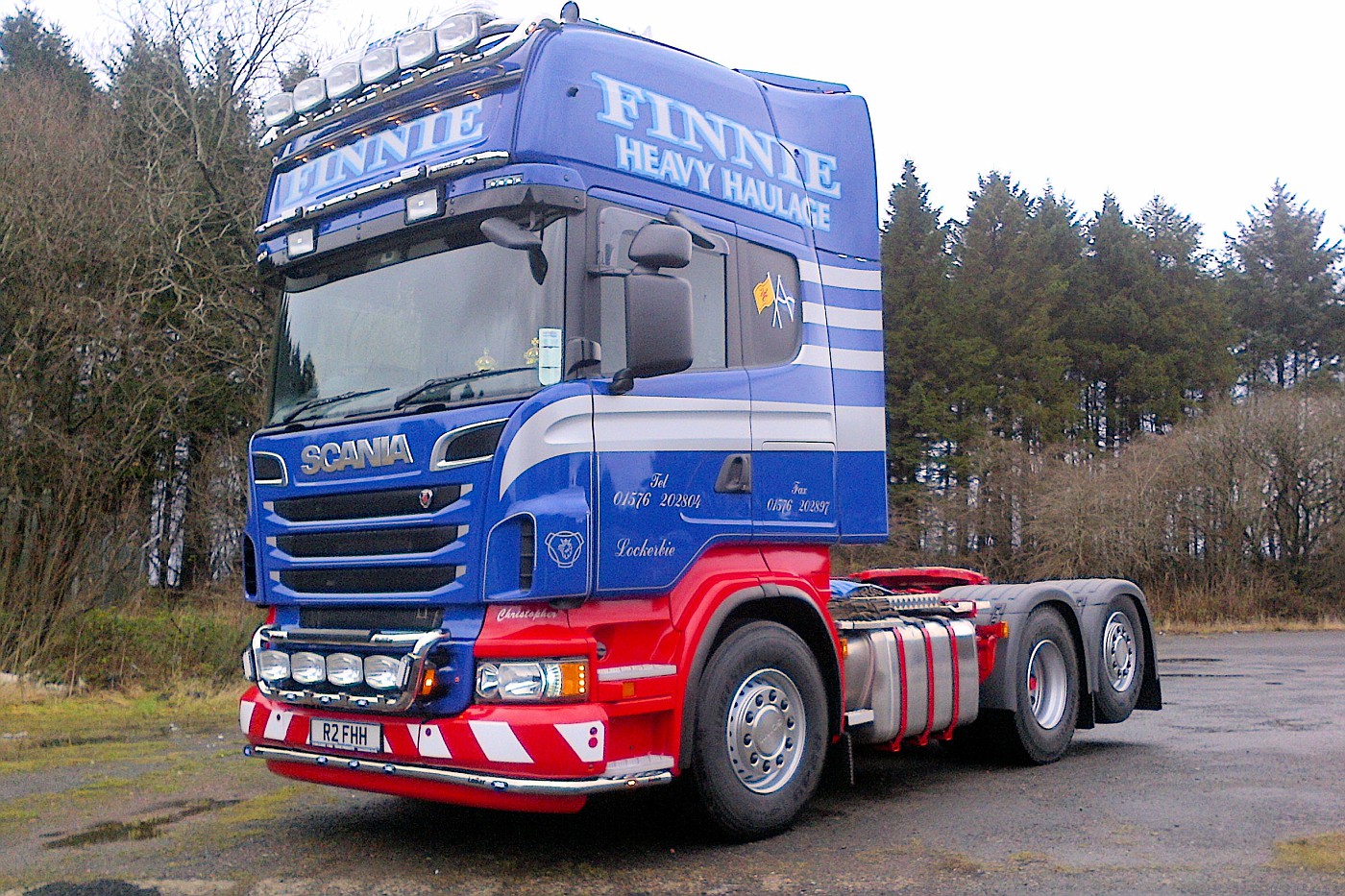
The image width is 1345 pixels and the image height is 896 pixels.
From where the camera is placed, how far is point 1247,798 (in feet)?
21.5

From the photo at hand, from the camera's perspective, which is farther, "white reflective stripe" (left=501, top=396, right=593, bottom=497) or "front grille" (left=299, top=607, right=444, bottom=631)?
"front grille" (left=299, top=607, right=444, bottom=631)

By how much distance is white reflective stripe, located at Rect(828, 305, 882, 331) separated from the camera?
668 cm

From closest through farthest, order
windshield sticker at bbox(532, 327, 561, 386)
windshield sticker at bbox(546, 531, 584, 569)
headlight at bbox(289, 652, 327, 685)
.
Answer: windshield sticker at bbox(546, 531, 584, 569) → windshield sticker at bbox(532, 327, 561, 386) → headlight at bbox(289, 652, 327, 685)

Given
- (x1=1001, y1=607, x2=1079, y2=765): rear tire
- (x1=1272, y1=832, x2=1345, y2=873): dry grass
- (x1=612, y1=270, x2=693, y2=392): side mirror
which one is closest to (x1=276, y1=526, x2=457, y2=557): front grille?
(x1=612, y1=270, x2=693, y2=392): side mirror

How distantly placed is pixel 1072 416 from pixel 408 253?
37273mm

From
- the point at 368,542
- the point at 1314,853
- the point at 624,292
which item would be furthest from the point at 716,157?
the point at 1314,853

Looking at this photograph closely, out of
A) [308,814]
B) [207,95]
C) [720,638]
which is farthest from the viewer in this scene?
[207,95]

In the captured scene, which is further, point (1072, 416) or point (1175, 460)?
point (1072, 416)

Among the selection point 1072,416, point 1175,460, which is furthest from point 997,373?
point 1175,460

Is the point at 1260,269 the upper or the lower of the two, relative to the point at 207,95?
upper

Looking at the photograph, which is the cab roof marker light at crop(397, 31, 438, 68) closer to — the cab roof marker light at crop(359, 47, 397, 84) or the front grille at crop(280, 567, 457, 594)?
the cab roof marker light at crop(359, 47, 397, 84)

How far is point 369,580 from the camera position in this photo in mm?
5383

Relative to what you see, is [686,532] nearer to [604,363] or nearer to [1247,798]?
[604,363]

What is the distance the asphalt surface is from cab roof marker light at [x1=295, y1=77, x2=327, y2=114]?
3.71 metres
